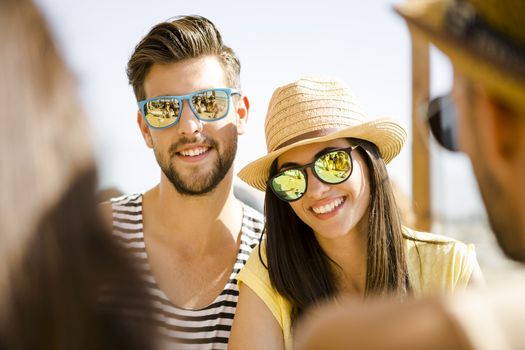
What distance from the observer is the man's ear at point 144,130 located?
3.63 meters

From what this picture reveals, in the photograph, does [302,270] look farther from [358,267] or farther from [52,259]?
[52,259]

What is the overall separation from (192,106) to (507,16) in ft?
8.31

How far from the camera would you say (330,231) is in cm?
271

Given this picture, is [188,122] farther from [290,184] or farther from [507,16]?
[507,16]

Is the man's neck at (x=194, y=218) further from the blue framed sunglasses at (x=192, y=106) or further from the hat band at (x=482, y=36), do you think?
the hat band at (x=482, y=36)

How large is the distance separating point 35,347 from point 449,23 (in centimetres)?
Result: 83

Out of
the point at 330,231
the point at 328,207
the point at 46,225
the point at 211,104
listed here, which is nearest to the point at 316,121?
the point at 328,207

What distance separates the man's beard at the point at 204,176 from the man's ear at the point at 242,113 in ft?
0.51

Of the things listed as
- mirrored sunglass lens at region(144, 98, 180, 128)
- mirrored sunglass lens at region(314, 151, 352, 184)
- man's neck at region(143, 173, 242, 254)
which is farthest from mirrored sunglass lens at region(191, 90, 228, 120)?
mirrored sunglass lens at region(314, 151, 352, 184)

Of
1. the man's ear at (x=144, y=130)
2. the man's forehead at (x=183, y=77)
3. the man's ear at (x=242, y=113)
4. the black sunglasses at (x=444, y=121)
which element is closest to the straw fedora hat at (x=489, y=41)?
the black sunglasses at (x=444, y=121)

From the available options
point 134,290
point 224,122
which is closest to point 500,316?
point 134,290

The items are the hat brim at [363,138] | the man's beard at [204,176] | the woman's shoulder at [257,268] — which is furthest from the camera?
the man's beard at [204,176]

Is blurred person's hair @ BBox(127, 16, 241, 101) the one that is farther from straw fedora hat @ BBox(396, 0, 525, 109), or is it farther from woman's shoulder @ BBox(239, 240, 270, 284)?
straw fedora hat @ BBox(396, 0, 525, 109)

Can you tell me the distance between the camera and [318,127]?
8.66 ft
